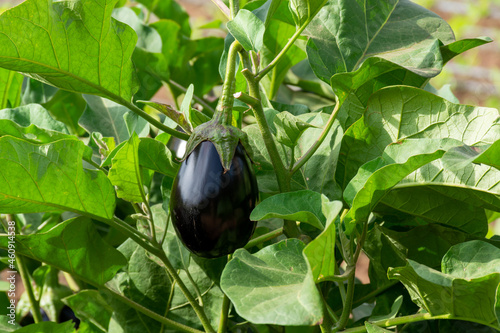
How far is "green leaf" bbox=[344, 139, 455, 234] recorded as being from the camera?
0.44 meters

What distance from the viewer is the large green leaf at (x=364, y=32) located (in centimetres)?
58

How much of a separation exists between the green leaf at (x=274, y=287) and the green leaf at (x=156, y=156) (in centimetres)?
14

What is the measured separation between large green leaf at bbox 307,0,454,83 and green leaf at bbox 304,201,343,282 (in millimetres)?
195

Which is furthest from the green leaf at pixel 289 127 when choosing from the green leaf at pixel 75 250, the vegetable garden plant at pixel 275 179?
the green leaf at pixel 75 250

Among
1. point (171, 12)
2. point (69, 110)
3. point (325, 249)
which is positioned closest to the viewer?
point (325, 249)

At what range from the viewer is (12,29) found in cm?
48


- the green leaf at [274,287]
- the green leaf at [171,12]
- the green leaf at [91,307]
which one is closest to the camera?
the green leaf at [274,287]

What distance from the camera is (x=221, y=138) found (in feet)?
1.65

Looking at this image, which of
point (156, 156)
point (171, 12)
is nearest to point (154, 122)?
point (156, 156)

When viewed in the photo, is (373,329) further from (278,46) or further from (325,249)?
(278,46)

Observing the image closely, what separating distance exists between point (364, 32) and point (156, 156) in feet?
0.80

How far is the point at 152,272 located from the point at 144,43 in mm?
352

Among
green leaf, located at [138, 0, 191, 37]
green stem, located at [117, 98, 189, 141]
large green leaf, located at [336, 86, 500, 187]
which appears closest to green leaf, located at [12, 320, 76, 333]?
green stem, located at [117, 98, 189, 141]

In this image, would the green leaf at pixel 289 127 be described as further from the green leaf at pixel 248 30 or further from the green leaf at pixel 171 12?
the green leaf at pixel 171 12
